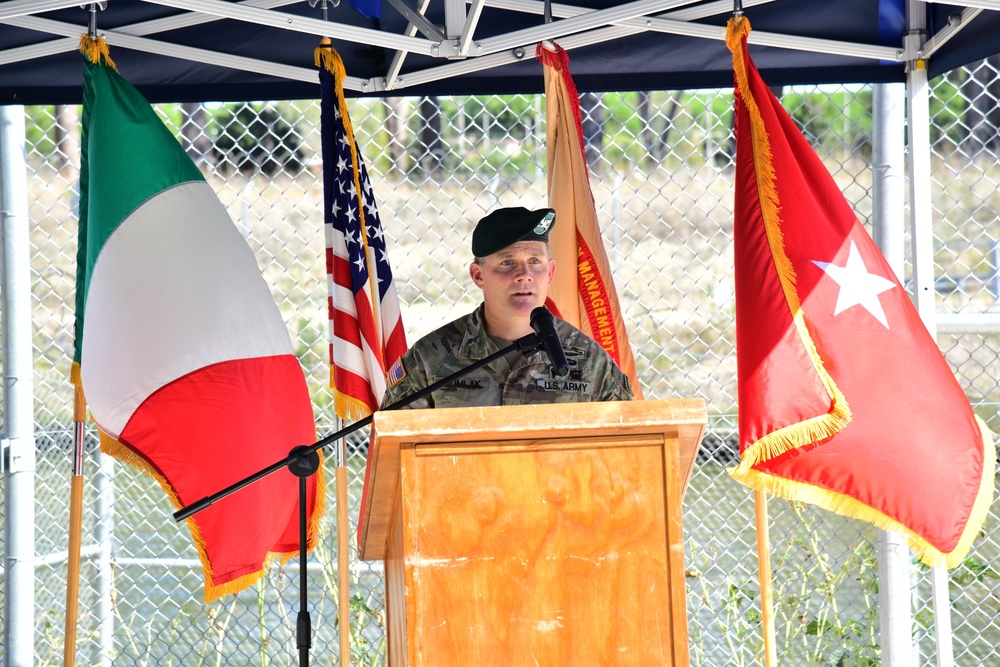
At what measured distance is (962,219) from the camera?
19453mm

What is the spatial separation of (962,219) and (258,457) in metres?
18.2

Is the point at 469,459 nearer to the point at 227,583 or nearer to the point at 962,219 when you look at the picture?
the point at 227,583

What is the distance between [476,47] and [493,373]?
129 cm

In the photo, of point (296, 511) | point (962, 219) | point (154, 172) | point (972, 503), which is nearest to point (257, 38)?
point (154, 172)

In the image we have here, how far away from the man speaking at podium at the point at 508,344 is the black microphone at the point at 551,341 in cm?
92

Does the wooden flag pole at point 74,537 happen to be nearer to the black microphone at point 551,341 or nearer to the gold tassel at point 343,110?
the gold tassel at point 343,110

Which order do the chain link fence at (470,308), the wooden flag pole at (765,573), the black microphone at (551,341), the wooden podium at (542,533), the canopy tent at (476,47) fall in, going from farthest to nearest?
1. the chain link fence at (470,308)
2. the canopy tent at (476,47)
3. the wooden flag pole at (765,573)
4. the black microphone at (551,341)
5. the wooden podium at (542,533)

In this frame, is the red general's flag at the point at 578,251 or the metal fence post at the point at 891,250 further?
the metal fence post at the point at 891,250

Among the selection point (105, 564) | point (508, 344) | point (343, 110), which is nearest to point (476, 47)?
point (343, 110)

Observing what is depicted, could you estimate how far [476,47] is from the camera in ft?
13.2

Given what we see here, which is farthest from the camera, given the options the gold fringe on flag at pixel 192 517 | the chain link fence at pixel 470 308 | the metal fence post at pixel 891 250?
the chain link fence at pixel 470 308

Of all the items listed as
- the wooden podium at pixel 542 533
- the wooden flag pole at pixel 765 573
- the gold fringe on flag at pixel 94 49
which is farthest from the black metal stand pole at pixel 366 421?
the gold fringe on flag at pixel 94 49

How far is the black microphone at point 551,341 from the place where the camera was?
7.75 feet

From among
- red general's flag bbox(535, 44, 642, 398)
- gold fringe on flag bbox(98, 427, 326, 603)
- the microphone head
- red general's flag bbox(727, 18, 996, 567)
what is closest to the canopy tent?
red general's flag bbox(535, 44, 642, 398)
